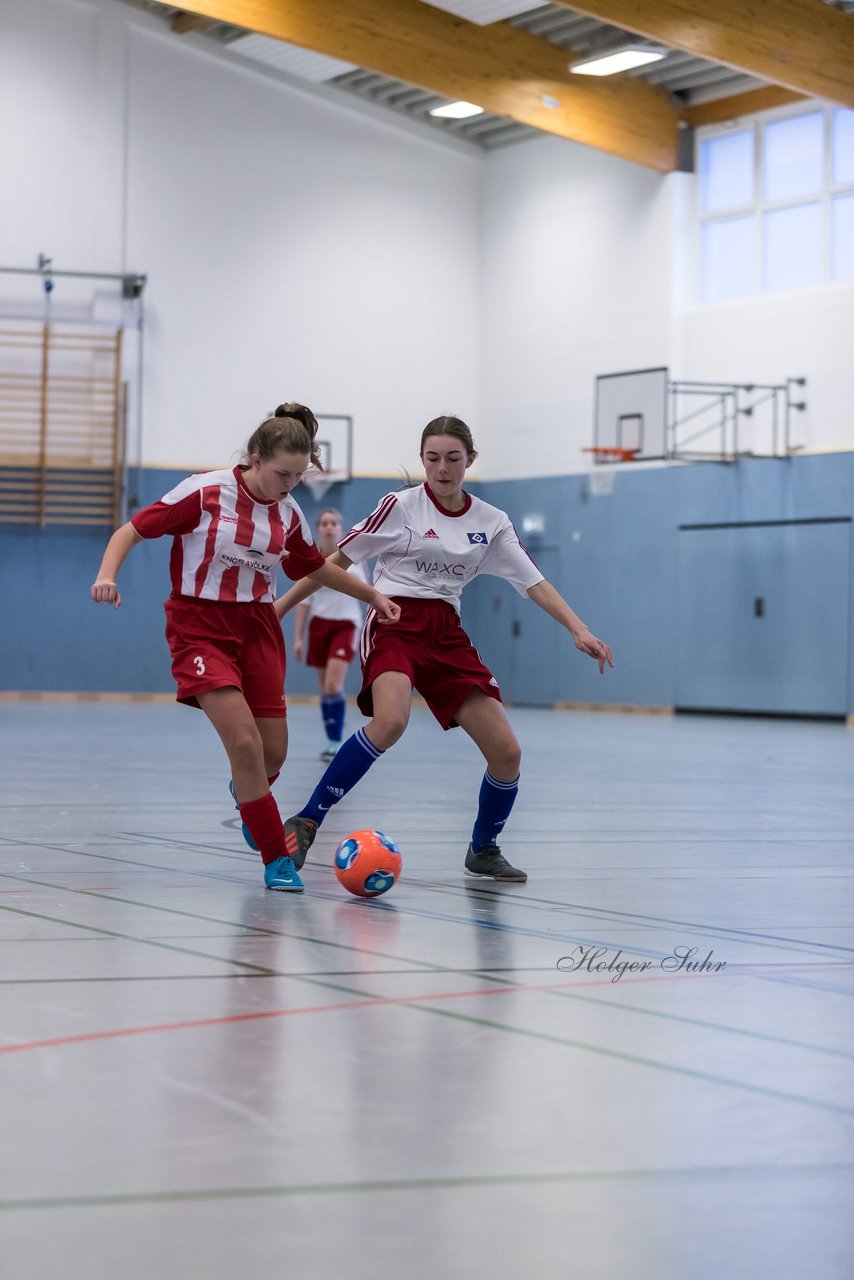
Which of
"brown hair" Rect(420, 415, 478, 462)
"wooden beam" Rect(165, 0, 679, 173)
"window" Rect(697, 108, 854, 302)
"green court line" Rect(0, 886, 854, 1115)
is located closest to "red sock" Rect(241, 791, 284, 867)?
"green court line" Rect(0, 886, 854, 1115)

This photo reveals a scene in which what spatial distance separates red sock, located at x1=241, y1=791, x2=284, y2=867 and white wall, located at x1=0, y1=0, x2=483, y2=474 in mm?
19692

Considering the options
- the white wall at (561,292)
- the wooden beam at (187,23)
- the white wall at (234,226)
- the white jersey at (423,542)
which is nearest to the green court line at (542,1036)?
the white jersey at (423,542)

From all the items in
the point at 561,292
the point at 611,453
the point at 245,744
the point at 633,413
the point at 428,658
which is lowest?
the point at 245,744

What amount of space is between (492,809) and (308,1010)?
2595 mm

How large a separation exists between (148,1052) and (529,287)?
24.7m

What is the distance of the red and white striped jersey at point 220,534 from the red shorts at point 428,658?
21.1 inches

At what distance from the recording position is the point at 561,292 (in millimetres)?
26328

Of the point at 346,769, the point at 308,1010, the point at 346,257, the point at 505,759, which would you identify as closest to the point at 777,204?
the point at 346,257

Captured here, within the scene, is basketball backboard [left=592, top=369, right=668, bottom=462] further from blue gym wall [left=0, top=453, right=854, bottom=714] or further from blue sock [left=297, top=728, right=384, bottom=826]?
blue sock [left=297, top=728, right=384, bottom=826]

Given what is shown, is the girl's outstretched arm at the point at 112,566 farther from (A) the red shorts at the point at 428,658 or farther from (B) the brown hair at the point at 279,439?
(A) the red shorts at the point at 428,658

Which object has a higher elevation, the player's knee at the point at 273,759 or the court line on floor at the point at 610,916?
the player's knee at the point at 273,759

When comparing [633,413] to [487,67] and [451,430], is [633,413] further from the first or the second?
[451,430]

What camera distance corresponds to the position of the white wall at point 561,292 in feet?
81.6

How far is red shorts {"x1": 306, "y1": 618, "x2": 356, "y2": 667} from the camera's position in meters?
13.9
